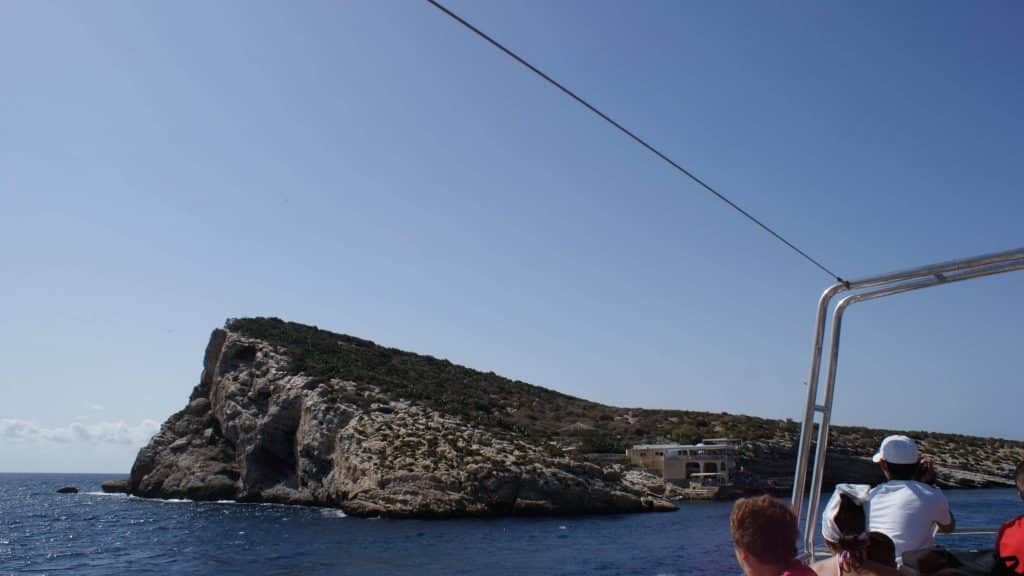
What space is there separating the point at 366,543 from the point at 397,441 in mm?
17145

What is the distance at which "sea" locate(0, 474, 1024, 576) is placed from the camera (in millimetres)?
34375

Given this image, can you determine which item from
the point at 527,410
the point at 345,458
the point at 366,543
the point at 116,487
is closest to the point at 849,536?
the point at 366,543

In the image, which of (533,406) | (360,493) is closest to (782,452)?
(533,406)

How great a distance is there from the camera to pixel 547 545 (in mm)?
40281

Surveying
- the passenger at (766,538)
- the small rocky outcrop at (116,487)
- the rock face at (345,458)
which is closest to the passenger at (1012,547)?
the passenger at (766,538)

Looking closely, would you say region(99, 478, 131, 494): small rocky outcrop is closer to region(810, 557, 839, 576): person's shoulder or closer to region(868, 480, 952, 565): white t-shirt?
region(810, 557, 839, 576): person's shoulder

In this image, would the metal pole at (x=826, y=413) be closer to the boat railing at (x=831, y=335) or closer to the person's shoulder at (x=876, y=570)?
Answer: the boat railing at (x=831, y=335)

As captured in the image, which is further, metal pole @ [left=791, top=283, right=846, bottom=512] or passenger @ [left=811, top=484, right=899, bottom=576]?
metal pole @ [left=791, top=283, right=846, bottom=512]

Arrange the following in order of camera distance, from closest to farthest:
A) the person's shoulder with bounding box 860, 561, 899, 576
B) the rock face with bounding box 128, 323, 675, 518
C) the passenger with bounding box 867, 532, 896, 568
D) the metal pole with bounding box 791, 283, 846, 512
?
the person's shoulder with bounding box 860, 561, 899, 576 < the passenger with bounding box 867, 532, 896, 568 < the metal pole with bounding box 791, 283, 846, 512 < the rock face with bounding box 128, 323, 675, 518

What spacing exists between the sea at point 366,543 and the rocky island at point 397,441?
262 cm

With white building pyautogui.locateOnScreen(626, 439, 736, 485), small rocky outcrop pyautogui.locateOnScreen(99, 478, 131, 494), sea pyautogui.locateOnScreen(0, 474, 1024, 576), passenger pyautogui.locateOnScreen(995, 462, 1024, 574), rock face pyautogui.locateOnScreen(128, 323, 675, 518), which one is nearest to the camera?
passenger pyautogui.locateOnScreen(995, 462, 1024, 574)

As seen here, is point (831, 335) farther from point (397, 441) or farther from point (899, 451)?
point (397, 441)

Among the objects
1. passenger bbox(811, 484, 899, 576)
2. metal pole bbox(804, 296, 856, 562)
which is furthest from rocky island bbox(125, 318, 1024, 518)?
passenger bbox(811, 484, 899, 576)

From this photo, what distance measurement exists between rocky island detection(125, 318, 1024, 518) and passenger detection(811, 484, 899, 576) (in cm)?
5001
